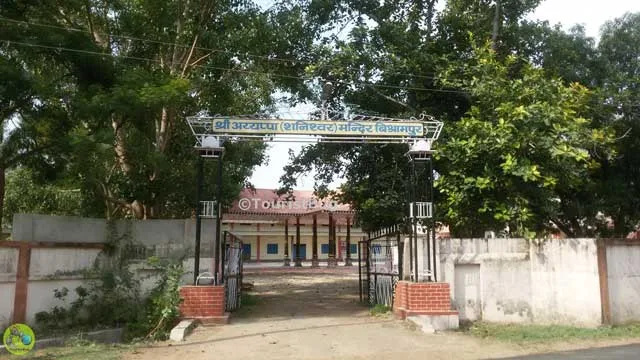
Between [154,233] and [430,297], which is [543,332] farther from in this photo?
[154,233]

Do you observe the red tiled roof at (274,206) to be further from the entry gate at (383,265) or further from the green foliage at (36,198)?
the entry gate at (383,265)

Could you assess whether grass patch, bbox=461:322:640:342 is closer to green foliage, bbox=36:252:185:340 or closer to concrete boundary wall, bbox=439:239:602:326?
concrete boundary wall, bbox=439:239:602:326

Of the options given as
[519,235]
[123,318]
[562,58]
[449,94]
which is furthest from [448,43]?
[123,318]

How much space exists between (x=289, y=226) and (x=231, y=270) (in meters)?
26.9

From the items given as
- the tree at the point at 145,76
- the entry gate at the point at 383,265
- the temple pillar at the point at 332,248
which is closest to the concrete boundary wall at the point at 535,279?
the entry gate at the point at 383,265

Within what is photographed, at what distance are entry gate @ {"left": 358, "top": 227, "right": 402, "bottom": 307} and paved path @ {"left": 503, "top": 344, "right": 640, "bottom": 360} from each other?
4341mm

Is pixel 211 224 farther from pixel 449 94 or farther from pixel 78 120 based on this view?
pixel 449 94

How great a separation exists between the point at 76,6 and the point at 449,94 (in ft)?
30.8

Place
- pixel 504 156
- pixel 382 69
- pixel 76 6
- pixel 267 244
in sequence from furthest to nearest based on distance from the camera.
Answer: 1. pixel 267 244
2. pixel 382 69
3. pixel 76 6
4. pixel 504 156

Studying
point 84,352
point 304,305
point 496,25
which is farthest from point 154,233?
point 496,25

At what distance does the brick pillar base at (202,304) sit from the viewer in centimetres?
1059

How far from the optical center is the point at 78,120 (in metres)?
10.9

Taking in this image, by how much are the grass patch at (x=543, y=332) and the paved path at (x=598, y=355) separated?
3.00 feet

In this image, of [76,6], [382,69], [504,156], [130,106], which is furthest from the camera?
[382,69]
